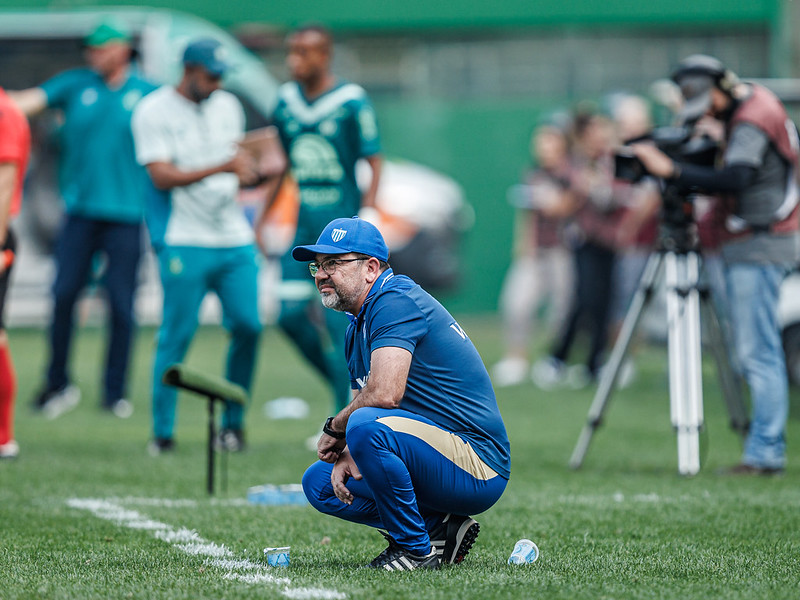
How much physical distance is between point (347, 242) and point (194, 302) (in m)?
3.58

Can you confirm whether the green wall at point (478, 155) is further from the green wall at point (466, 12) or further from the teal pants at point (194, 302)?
the teal pants at point (194, 302)

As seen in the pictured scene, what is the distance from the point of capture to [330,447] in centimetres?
473

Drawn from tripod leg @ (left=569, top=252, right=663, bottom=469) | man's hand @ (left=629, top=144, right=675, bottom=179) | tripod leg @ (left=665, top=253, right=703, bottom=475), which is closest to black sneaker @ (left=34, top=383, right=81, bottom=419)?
tripod leg @ (left=569, top=252, right=663, bottom=469)

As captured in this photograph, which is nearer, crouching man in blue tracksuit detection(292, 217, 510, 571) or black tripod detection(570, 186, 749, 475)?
crouching man in blue tracksuit detection(292, 217, 510, 571)

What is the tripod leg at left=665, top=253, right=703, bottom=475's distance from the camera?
7203mm

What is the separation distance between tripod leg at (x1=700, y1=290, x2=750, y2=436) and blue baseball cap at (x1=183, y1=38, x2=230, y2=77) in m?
3.08

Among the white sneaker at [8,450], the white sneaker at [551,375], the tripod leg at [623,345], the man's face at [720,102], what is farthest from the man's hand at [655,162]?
the white sneaker at [551,375]

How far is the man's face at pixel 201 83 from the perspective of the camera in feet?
26.3

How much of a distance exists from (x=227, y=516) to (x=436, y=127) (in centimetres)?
1435

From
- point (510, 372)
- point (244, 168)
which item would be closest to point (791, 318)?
point (510, 372)

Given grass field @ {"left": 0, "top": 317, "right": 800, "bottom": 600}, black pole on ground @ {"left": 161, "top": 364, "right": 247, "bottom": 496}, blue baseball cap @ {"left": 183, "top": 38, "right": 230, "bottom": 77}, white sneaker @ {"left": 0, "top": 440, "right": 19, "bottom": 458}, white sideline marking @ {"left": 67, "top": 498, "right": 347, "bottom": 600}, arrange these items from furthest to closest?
blue baseball cap @ {"left": 183, "top": 38, "right": 230, "bottom": 77}, white sneaker @ {"left": 0, "top": 440, "right": 19, "bottom": 458}, black pole on ground @ {"left": 161, "top": 364, "right": 247, "bottom": 496}, grass field @ {"left": 0, "top": 317, "right": 800, "bottom": 600}, white sideline marking @ {"left": 67, "top": 498, "right": 347, "bottom": 600}

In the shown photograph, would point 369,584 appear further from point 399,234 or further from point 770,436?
point 399,234

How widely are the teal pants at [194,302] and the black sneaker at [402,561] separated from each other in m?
3.53

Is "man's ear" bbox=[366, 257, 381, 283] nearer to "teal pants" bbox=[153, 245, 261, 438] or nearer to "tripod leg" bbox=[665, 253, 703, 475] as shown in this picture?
"tripod leg" bbox=[665, 253, 703, 475]
